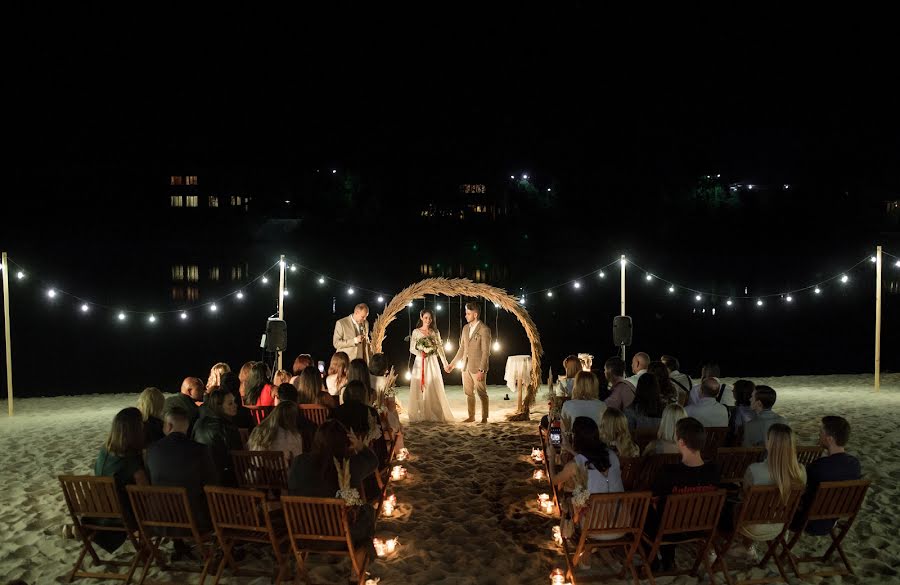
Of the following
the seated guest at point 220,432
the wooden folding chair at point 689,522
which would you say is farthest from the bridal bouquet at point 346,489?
the wooden folding chair at point 689,522

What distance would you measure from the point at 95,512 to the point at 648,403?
199 inches

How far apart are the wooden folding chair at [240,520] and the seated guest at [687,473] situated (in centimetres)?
272

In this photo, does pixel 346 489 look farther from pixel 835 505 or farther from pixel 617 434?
pixel 835 505

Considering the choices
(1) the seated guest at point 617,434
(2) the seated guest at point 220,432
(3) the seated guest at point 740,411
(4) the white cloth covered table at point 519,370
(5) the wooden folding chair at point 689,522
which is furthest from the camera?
(4) the white cloth covered table at point 519,370

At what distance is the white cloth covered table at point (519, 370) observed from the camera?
37.3 ft

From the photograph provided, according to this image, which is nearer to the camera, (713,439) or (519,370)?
(713,439)

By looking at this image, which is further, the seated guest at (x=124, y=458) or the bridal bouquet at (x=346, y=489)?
the seated guest at (x=124, y=458)

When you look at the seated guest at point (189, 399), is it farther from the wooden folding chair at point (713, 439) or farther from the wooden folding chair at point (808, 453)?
the wooden folding chair at point (808, 453)

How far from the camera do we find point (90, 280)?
126 feet

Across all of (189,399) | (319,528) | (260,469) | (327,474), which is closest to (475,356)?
(189,399)

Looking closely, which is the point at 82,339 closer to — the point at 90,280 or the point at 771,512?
the point at 90,280

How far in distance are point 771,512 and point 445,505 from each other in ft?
9.97

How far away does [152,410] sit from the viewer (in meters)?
6.59

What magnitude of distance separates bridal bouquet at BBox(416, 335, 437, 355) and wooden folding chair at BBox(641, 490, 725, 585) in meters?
6.19
